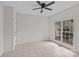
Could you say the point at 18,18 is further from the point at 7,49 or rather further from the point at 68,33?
the point at 68,33

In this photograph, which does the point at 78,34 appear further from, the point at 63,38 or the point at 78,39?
the point at 63,38

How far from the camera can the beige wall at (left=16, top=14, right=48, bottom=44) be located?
716 centimetres

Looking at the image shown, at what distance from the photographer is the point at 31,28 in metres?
7.87

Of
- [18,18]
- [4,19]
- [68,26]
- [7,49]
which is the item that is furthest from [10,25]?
[68,26]

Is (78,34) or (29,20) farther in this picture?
(29,20)

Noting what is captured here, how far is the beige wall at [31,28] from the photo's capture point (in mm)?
7156

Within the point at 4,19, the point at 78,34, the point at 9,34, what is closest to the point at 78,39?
the point at 78,34

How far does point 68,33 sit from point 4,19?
3608mm

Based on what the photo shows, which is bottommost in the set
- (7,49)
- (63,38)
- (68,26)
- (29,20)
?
(7,49)

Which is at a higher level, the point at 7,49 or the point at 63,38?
the point at 63,38

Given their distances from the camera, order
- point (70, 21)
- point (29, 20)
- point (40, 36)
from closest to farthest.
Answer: point (70, 21), point (29, 20), point (40, 36)

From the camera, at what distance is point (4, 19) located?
16.1 ft

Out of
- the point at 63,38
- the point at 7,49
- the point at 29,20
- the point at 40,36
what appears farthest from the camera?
the point at 40,36

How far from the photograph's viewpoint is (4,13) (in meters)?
4.88
